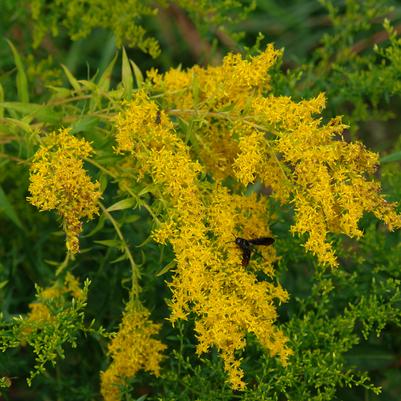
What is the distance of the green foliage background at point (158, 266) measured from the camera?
93.0 inches

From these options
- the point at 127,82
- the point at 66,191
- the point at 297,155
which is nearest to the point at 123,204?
the point at 66,191

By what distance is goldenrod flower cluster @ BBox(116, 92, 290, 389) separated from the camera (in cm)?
203

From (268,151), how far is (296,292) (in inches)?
40.3

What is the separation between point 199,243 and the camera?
206 centimetres

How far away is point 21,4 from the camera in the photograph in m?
3.17

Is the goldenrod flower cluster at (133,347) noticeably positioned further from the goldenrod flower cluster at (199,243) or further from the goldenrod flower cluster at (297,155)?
the goldenrod flower cluster at (297,155)

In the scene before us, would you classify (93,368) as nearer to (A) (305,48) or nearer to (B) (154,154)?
(B) (154,154)

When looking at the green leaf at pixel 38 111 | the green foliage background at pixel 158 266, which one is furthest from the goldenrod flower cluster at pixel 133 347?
the green leaf at pixel 38 111

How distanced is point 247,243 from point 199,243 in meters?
0.20

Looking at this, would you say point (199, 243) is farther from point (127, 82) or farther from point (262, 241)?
point (127, 82)

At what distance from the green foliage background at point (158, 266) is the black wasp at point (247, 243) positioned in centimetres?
26

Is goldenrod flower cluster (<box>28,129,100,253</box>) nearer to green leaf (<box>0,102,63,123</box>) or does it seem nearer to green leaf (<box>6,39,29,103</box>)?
green leaf (<box>0,102,63,123</box>)

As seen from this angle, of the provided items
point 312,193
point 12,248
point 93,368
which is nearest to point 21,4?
point 12,248

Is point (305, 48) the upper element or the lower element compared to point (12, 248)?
upper
